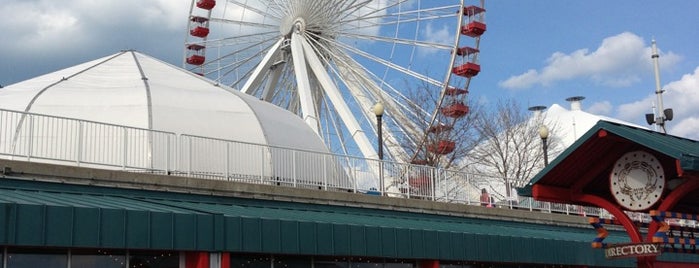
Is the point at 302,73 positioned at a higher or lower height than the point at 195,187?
higher

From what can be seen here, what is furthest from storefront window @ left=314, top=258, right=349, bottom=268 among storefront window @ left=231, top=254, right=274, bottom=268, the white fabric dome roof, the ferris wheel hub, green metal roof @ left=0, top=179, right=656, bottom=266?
the ferris wheel hub

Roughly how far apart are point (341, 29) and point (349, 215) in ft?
77.5

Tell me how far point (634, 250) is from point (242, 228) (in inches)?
287

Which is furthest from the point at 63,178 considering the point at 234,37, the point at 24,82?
Answer: the point at 234,37

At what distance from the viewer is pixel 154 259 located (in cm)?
1541

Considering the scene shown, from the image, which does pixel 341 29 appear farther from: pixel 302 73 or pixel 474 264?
pixel 474 264

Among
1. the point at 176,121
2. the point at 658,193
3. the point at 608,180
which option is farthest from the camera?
the point at 176,121

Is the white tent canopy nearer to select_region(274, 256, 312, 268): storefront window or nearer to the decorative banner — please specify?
select_region(274, 256, 312, 268): storefront window

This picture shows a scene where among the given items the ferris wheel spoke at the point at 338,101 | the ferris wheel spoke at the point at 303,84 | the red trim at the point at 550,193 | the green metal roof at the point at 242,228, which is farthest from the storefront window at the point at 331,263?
the ferris wheel spoke at the point at 338,101

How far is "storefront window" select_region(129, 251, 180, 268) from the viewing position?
15.2 meters

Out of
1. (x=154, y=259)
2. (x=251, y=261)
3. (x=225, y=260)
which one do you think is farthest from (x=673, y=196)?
(x=154, y=259)

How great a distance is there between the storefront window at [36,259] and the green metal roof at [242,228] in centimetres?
79

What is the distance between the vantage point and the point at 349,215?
66.3 feet

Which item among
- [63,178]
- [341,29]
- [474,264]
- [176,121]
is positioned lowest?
[474,264]
